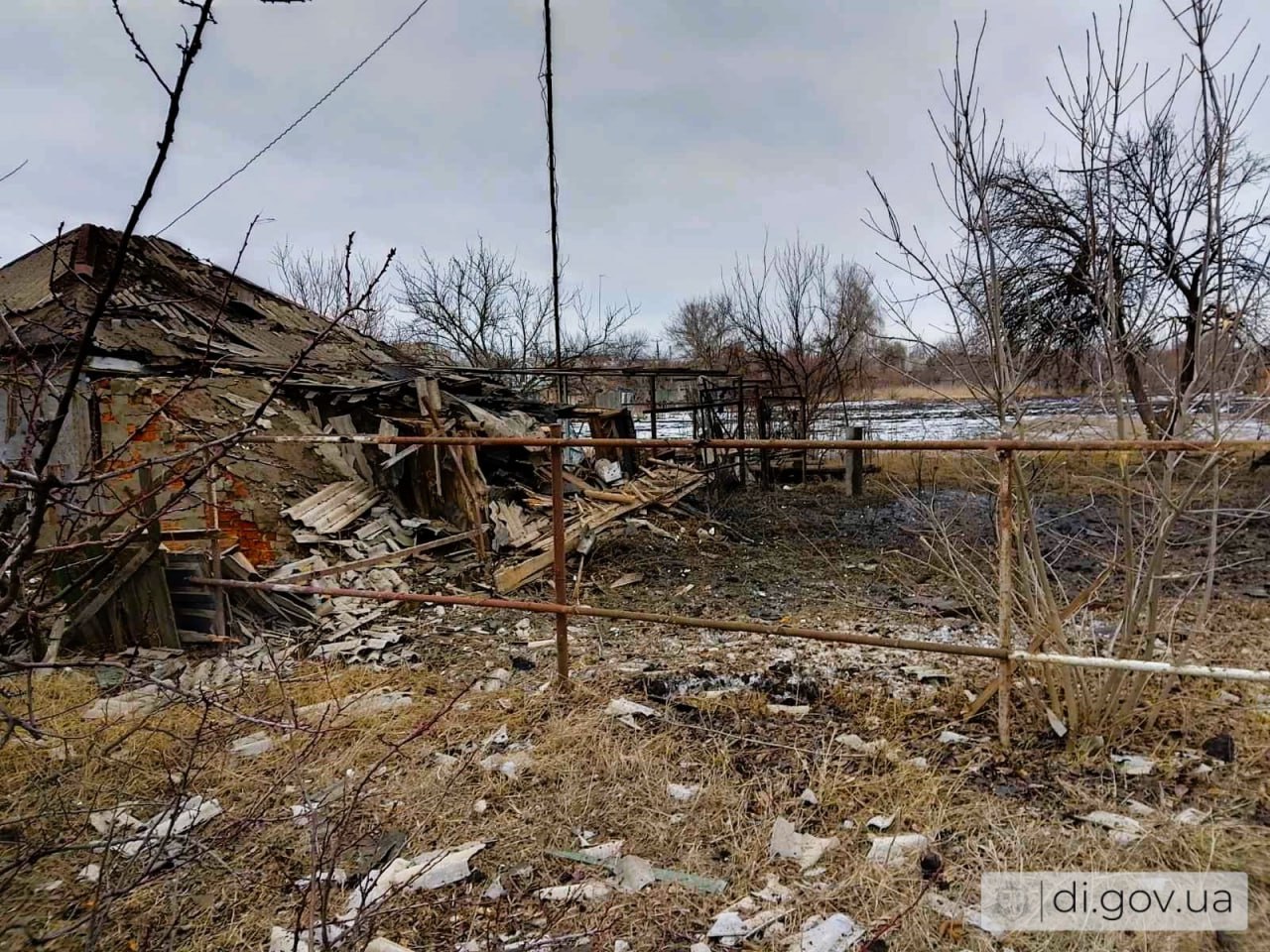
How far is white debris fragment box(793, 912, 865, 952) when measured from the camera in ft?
6.36

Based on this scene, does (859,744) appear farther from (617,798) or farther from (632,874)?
(632,874)

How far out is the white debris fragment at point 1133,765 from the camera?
2707mm

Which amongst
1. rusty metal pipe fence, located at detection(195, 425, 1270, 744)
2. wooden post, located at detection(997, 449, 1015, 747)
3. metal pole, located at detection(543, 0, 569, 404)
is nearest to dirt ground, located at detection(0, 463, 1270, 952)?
rusty metal pipe fence, located at detection(195, 425, 1270, 744)

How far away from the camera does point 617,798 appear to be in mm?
2684

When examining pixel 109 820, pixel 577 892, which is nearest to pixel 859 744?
pixel 577 892

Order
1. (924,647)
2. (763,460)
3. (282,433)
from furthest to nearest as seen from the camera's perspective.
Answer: (763,460) → (282,433) → (924,647)

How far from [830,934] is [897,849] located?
0.47m

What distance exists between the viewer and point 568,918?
2.07 meters

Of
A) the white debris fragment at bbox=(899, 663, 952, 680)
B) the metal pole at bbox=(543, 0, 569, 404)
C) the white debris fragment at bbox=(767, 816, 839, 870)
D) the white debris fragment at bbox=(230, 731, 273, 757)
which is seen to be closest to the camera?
the white debris fragment at bbox=(767, 816, 839, 870)

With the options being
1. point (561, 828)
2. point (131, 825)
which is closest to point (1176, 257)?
point (561, 828)

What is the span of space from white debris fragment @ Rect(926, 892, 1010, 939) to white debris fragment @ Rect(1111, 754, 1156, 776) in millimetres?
1111

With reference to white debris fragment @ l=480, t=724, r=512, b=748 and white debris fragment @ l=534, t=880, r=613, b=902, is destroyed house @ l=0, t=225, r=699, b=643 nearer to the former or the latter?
white debris fragment @ l=480, t=724, r=512, b=748

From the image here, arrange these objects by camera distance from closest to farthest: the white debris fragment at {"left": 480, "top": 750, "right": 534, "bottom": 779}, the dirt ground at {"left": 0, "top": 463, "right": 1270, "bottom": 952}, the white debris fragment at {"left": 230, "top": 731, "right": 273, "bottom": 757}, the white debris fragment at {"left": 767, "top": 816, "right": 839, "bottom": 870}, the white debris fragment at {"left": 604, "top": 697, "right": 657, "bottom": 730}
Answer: the dirt ground at {"left": 0, "top": 463, "right": 1270, "bottom": 952} → the white debris fragment at {"left": 767, "top": 816, "right": 839, "bottom": 870} → the white debris fragment at {"left": 480, "top": 750, "right": 534, "bottom": 779} → the white debris fragment at {"left": 230, "top": 731, "right": 273, "bottom": 757} → the white debris fragment at {"left": 604, "top": 697, "right": 657, "bottom": 730}

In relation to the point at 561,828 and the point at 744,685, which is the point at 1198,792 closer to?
the point at 744,685
